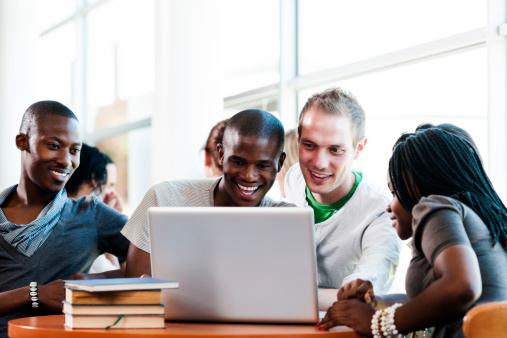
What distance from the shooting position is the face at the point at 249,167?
2.56 metres

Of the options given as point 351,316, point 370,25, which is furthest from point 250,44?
point 351,316

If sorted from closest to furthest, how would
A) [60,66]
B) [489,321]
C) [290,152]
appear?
1. [489,321]
2. [290,152]
3. [60,66]

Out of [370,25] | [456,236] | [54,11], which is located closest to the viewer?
[456,236]

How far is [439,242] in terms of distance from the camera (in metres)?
1.81

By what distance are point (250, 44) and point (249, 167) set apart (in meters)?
3.09

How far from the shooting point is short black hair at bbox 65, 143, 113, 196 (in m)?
3.94

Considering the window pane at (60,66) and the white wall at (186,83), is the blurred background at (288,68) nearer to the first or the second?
the white wall at (186,83)

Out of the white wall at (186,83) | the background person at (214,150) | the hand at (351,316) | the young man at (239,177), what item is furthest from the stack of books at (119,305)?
the white wall at (186,83)

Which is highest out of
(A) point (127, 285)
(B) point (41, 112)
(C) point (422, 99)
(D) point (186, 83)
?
(D) point (186, 83)

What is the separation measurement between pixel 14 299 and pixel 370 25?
9.33 ft

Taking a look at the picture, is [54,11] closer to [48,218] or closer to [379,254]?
[48,218]

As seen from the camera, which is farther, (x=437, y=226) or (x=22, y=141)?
(x=22, y=141)

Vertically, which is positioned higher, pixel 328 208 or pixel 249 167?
pixel 249 167

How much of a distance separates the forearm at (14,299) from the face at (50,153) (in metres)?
0.45
